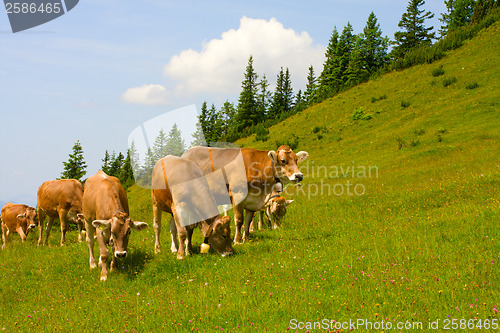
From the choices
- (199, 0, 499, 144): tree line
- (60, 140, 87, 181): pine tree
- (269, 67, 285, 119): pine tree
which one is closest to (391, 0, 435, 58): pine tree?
(199, 0, 499, 144): tree line

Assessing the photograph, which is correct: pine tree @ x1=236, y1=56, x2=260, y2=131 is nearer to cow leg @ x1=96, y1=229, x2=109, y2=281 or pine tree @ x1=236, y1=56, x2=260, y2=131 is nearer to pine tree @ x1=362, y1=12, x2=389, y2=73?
pine tree @ x1=362, y1=12, x2=389, y2=73

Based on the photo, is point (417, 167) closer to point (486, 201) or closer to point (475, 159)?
point (475, 159)

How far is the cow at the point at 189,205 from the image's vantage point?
10.4 m

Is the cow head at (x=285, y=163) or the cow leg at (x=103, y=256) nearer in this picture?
the cow leg at (x=103, y=256)

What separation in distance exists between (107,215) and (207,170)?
3912mm

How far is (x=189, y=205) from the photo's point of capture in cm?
1077

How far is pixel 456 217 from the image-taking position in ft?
36.1

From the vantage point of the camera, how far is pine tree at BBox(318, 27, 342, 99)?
7012 centimetres

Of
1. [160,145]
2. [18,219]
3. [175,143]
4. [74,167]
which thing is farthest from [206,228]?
[74,167]

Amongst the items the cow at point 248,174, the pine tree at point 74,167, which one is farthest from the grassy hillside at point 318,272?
the pine tree at point 74,167

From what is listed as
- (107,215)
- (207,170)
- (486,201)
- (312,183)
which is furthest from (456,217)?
(312,183)

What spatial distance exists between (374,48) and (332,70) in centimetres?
873

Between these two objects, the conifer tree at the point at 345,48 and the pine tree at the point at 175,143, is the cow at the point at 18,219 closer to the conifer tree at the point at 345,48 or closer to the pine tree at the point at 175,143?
the pine tree at the point at 175,143

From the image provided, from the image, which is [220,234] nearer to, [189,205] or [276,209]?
[189,205]
